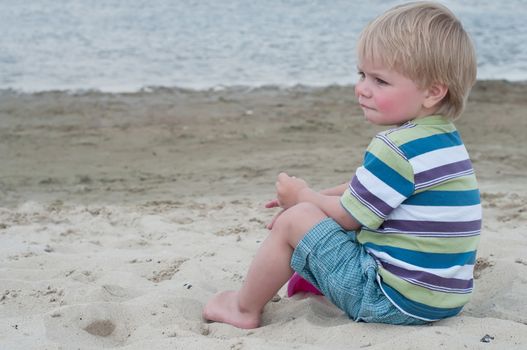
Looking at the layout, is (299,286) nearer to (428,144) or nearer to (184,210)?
(428,144)

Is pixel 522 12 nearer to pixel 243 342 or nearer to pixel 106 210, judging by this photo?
pixel 106 210

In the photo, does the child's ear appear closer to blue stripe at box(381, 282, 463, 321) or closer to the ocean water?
blue stripe at box(381, 282, 463, 321)

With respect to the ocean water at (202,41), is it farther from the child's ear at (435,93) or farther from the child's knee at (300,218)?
the child's ear at (435,93)

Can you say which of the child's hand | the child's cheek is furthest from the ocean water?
the child's cheek

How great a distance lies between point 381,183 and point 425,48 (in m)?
0.50

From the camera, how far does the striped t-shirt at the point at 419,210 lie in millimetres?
2600

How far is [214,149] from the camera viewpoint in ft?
22.5

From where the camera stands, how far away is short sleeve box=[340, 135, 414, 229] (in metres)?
2.59

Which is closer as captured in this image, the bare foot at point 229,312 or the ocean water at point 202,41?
the bare foot at point 229,312

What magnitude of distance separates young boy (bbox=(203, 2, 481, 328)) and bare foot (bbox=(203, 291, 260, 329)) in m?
0.23

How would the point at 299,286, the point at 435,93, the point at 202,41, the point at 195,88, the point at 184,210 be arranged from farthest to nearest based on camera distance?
1. the point at 202,41
2. the point at 195,88
3. the point at 184,210
4. the point at 299,286
5. the point at 435,93

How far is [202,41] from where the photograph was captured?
40.9 feet

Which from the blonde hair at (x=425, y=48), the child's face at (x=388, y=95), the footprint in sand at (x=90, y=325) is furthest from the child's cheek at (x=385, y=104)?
the footprint in sand at (x=90, y=325)

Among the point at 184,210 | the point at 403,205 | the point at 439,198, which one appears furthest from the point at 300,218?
the point at 184,210
